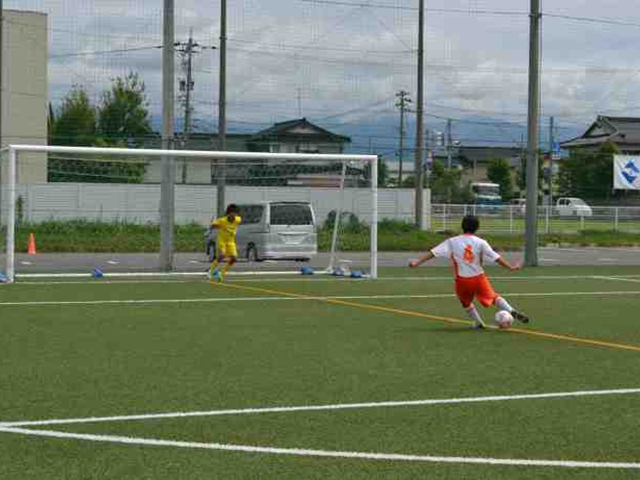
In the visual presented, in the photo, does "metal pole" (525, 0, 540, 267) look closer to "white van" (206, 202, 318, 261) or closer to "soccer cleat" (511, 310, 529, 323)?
"white van" (206, 202, 318, 261)

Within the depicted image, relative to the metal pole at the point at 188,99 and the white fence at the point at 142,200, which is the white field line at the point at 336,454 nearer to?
the white fence at the point at 142,200

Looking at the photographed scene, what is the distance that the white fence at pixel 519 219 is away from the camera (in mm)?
56344

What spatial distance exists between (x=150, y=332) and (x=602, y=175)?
6576cm

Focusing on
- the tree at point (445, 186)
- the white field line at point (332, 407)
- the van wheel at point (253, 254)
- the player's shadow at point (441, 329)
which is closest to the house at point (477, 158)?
the tree at point (445, 186)

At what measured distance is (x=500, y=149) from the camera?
129 metres

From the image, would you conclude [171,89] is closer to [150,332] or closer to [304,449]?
[150,332]

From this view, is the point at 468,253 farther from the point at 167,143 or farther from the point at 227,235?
the point at 167,143

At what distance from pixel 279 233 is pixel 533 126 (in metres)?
7.24

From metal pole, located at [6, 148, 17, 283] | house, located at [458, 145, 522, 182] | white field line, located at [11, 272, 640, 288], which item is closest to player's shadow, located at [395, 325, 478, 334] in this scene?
white field line, located at [11, 272, 640, 288]

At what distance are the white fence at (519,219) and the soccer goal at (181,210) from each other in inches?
1102

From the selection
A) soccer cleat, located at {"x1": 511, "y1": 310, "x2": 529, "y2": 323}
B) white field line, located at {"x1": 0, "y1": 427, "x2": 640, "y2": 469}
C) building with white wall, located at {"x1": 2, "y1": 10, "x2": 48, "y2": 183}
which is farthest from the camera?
building with white wall, located at {"x1": 2, "y1": 10, "x2": 48, "y2": 183}

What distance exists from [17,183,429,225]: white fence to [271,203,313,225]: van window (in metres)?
0.20

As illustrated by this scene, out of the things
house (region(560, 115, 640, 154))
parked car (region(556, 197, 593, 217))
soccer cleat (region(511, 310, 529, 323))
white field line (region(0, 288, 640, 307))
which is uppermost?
house (region(560, 115, 640, 154))

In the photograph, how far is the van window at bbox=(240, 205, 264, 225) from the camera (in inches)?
1131
